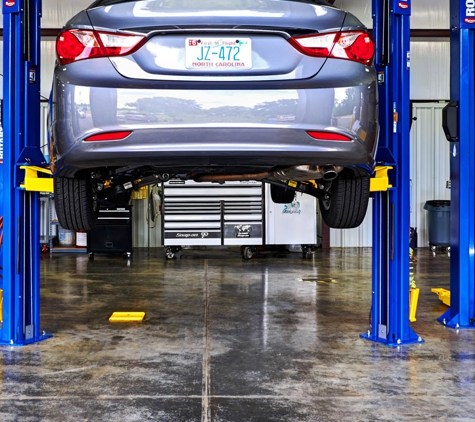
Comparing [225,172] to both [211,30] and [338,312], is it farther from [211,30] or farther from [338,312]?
[338,312]

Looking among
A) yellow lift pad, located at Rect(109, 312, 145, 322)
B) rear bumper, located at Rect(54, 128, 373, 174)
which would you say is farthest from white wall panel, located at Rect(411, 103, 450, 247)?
rear bumper, located at Rect(54, 128, 373, 174)

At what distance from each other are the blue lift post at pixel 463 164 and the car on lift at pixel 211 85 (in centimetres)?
194

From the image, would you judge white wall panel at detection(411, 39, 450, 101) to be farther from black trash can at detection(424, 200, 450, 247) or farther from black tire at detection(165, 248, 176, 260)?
black tire at detection(165, 248, 176, 260)

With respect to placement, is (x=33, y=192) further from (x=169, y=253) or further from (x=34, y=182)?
(x=169, y=253)

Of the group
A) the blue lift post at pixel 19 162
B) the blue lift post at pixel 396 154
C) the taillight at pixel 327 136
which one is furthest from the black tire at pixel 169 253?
the taillight at pixel 327 136

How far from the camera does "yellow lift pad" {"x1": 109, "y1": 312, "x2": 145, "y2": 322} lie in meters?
4.31

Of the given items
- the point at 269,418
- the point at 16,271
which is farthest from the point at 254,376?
the point at 16,271

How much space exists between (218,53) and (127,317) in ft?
8.29

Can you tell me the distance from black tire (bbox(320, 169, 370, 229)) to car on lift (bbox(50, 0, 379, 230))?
70 centimetres

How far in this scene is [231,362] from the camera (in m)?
3.19

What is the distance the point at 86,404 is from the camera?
2.51 m

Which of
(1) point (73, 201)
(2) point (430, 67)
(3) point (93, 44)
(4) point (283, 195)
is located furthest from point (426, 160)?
(3) point (93, 44)

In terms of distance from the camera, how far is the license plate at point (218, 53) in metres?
2.41

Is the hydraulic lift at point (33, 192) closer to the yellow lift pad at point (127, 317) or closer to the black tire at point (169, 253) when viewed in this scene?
the yellow lift pad at point (127, 317)
